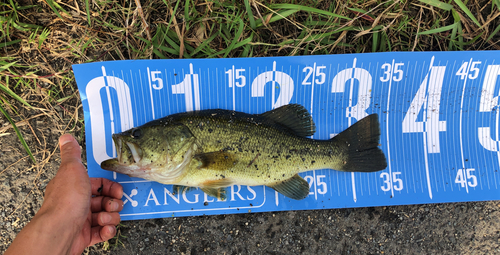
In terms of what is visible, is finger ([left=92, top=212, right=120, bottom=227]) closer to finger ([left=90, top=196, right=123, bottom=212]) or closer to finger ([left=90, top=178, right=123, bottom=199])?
finger ([left=90, top=196, right=123, bottom=212])

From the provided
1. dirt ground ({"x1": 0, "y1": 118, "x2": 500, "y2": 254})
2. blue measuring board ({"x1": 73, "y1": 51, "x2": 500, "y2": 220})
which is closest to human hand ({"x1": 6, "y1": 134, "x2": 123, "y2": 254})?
blue measuring board ({"x1": 73, "y1": 51, "x2": 500, "y2": 220})

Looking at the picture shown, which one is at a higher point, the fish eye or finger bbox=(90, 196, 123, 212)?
the fish eye

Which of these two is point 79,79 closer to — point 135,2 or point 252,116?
point 135,2

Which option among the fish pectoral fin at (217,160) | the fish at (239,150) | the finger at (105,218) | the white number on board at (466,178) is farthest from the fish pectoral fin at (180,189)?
the white number on board at (466,178)

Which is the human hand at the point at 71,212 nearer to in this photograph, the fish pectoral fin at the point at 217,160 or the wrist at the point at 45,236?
the wrist at the point at 45,236

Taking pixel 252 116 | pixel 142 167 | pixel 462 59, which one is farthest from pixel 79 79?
pixel 462 59

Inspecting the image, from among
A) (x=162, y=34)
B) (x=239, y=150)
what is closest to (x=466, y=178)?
(x=239, y=150)

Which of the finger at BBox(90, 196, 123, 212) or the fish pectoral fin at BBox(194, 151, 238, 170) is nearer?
the fish pectoral fin at BBox(194, 151, 238, 170)

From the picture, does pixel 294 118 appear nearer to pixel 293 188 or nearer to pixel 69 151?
pixel 293 188
